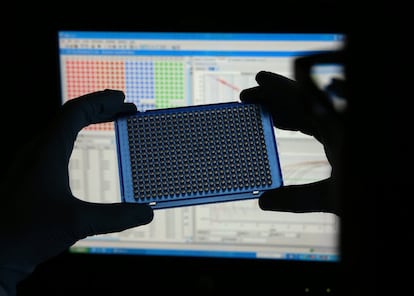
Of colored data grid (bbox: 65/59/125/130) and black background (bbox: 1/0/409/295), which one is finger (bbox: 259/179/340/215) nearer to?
black background (bbox: 1/0/409/295)

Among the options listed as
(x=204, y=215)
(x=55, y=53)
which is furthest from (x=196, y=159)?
(x=55, y=53)

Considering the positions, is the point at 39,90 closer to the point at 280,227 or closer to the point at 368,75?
the point at 280,227

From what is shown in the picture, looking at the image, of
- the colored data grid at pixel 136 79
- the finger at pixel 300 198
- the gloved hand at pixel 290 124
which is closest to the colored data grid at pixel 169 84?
the colored data grid at pixel 136 79

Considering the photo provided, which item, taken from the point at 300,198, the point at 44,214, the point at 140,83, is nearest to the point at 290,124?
the point at 300,198

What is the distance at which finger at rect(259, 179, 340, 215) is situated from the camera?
2.22 ft

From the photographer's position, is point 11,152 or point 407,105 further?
point 11,152

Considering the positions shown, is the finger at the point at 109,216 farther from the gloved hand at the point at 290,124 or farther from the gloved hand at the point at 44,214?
the gloved hand at the point at 290,124

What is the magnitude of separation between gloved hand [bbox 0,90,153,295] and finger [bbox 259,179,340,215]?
0.15 metres

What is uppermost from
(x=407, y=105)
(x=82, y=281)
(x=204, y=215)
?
(x=407, y=105)

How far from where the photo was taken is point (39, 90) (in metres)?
0.92

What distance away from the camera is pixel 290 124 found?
74 cm

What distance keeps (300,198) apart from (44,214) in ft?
1.01

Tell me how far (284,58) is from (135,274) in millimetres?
418

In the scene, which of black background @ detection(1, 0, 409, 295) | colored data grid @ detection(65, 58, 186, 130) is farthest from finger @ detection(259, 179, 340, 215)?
colored data grid @ detection(65, 58, 186, 130)
